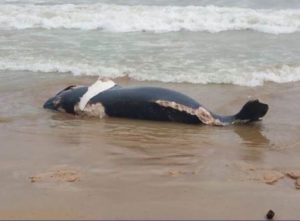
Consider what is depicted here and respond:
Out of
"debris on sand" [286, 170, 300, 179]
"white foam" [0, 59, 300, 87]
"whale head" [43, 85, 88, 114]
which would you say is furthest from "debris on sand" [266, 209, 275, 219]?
"white foam" [0, 59, 300, 87]

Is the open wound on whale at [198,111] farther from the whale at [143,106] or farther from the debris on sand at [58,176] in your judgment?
the debris on sand at [58,176]

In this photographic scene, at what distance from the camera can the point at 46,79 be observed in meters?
9.30

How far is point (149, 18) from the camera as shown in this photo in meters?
17.6

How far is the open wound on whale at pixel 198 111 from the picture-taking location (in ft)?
22.0

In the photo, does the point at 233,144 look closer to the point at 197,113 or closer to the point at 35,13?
the point at 197,113

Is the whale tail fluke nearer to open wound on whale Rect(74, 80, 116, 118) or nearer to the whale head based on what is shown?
open wound on whale Rect(74, 80, 116, 118)

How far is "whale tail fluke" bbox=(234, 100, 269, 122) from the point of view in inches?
258

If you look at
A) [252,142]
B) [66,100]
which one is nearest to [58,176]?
[252,142]

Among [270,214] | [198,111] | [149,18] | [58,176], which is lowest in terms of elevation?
[270,214]

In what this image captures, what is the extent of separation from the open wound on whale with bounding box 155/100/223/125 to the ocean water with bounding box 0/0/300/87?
2003 mm

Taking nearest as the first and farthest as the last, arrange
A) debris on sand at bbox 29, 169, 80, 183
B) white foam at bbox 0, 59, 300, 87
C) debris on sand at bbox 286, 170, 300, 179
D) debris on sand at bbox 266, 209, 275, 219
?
debris on sand at bbox 266, 209, 275, 219, debris on sand at bbox 29, 169, 80, 183, debris on sand at bbox 286, 170, 300, 179, white foam at bbox 0, 59, 300, 87

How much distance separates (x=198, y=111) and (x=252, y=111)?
2.06 ft

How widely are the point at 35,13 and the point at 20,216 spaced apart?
54.7ft

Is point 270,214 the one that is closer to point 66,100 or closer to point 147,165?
point 147,165
